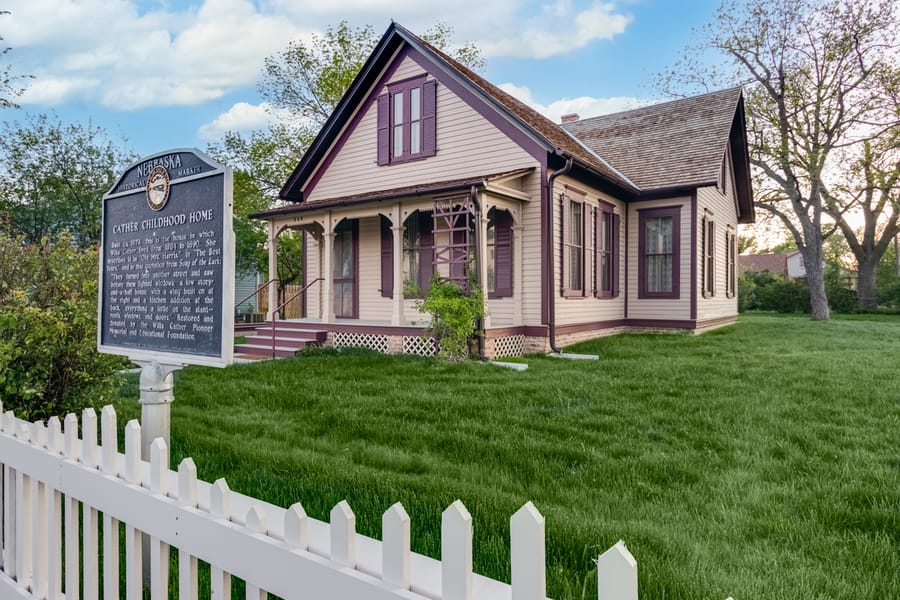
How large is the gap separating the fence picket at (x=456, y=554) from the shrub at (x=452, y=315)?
28.9 feet

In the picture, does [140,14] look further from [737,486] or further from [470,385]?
[737,486]

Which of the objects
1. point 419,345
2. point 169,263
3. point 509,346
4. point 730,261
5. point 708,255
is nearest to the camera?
point 169,263

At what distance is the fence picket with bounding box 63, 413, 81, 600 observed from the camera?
88.3 inches

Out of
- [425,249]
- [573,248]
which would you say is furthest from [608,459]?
[425,249]

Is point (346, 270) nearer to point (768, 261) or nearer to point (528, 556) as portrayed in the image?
point (528, 556)

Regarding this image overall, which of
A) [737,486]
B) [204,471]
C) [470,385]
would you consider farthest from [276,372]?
[737,486]

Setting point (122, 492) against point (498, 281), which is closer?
point (122, 492)

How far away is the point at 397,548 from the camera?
132 cm

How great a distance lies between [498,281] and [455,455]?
→ 8.36 m

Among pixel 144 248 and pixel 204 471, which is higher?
pixel 144 248

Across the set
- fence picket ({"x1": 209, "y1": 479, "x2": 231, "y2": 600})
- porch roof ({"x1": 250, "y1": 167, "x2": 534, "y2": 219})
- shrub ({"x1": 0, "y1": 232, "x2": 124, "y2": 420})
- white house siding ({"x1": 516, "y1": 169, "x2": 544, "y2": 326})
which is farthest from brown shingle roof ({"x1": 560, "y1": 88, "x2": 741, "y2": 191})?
fence picket ({"x1": 209, "y1": 479, "x2": 231, "y2": 600})

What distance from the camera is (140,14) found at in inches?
496

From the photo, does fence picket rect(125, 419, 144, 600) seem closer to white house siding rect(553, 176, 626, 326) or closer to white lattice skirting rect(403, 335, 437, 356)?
white lattice skirting rect(403, 335, 437, 356)

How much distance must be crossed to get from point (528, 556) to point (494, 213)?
38.7 feet
